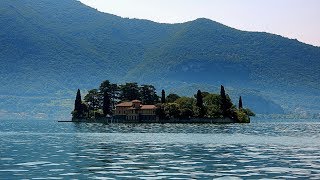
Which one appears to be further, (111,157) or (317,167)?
(111,157)

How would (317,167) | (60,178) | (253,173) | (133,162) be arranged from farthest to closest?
(133,162)
(317,167)
(253,173)
(60,178)

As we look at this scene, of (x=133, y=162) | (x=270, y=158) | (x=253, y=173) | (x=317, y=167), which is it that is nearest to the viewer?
(x=253, y=173)

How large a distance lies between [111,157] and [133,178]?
17801mm

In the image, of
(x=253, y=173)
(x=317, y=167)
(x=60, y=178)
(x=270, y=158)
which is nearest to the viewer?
(x=60, y=178)

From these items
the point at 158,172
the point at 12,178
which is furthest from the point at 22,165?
the point at 158,172

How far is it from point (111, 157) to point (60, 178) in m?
17.9

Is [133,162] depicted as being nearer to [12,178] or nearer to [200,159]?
[200,159]

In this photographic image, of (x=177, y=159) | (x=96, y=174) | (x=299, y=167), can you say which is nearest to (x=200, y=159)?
(x=177, y=159)

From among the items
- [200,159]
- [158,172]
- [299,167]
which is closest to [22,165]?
[158,172]

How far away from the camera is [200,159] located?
5559 centimetres

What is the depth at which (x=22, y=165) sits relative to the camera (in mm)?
49656

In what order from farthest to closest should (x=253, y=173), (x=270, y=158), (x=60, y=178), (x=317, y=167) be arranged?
1. (x=270, y=158)
2. (x=317, y=167)
3. (x=253, y=173)
4. (x=60, y=178)

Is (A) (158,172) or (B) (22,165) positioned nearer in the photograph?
(A) (158,172)

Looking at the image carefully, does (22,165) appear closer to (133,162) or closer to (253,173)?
(133,162)
